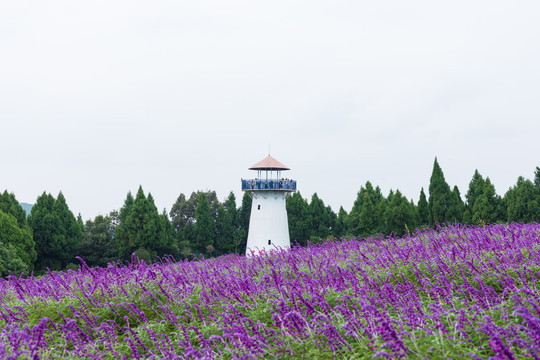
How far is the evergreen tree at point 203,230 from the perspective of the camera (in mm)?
49656

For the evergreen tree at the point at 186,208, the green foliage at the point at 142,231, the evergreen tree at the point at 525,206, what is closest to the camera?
the evergreen tree at the point at 525,206

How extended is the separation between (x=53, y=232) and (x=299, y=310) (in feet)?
126

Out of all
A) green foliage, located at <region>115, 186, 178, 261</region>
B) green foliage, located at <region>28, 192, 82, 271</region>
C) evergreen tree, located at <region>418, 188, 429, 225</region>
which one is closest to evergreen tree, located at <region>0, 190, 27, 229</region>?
green foliage, located at <region>28, 192, 82, 271</region>

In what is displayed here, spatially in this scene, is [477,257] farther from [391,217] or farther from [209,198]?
[209,198]

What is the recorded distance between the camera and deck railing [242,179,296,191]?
3834 centimetres

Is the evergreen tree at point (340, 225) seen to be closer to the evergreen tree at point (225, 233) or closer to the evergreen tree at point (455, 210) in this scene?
the evergreen tree at point (225, 233)

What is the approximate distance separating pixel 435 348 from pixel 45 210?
41930 millimetres

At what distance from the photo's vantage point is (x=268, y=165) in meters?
38.6

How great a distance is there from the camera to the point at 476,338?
4.93 m

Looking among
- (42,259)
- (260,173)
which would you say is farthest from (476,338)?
(42,259)

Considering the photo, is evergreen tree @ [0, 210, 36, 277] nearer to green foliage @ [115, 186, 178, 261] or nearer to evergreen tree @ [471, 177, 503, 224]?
green foliage @ [115, 186, 178, 261]

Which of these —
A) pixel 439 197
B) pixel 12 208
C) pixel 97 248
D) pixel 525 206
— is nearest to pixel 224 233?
pixel 97 248

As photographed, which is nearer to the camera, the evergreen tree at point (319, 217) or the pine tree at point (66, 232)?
the pine tree at point (66, 232)

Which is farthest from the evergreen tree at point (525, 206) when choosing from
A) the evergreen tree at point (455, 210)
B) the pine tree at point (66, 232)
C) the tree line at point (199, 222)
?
the pine tree at point (66, 232)
